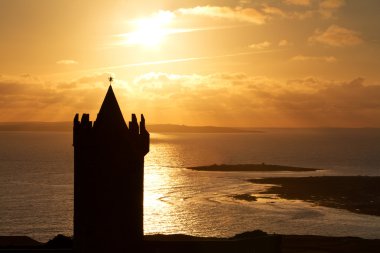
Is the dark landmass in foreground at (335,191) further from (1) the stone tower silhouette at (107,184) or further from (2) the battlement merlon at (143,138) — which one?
(1) the stone tower silhouette at (107,184)

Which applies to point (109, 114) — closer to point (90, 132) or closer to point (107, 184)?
point (90, 132)

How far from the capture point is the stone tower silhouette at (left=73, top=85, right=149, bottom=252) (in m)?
23.0

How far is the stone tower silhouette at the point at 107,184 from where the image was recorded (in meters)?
23.0

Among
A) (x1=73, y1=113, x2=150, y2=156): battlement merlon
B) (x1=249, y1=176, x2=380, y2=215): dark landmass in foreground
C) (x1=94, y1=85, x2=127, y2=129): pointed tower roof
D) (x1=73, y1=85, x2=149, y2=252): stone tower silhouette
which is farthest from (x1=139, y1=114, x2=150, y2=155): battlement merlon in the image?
(x1=249, y1=176, x2=380, y2=215): dark landmass in foreground

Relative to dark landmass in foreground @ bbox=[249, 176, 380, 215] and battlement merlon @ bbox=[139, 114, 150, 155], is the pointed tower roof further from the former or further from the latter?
dark landmass in foreground @ bbox=[249, 176, 380, 215]

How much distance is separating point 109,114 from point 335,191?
8876 cm

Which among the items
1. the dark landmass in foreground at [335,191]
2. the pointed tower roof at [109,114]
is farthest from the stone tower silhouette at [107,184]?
the dark landmass in foreground at [335,191]

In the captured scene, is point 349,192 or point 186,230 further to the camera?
point 349,192

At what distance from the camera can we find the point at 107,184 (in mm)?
23000

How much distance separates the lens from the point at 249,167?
16338 centimetres

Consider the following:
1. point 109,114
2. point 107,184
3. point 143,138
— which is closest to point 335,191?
point 143,138

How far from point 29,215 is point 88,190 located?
62954mm

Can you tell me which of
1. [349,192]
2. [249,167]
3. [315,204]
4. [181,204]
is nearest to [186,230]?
[181,204]

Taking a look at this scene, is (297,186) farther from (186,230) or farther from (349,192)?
(186,230)
